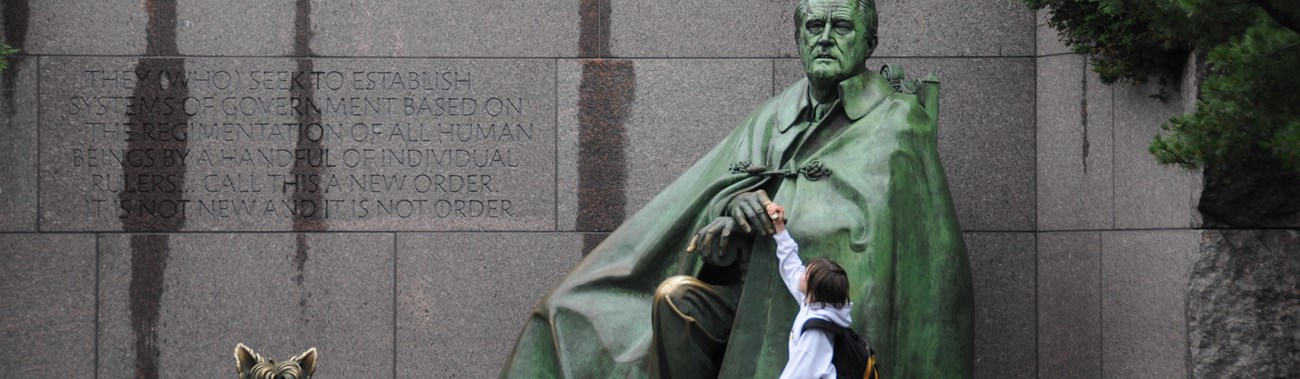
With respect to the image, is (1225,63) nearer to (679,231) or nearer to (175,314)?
(679,231)

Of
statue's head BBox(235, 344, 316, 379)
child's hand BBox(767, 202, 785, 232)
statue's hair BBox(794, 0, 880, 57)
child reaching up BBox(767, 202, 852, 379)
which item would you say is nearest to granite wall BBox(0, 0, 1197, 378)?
statue's hair BBox(794, 0, 880, 57)

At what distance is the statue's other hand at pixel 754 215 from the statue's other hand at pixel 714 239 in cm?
6

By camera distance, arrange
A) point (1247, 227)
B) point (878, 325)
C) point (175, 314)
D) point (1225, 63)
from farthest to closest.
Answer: point (175, 314)
point (1247, 227)
point (878, 325)
point (1225, 63)

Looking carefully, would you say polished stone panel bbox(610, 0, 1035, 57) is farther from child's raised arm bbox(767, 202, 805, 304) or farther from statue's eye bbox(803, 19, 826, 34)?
child's raised arm bbox(767, 202, 805, 304)

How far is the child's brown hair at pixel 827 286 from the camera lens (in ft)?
24.3

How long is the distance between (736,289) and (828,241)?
498 millimetres

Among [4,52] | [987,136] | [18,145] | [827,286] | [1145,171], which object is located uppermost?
[4,52]

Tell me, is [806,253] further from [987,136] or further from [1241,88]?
[987,136]

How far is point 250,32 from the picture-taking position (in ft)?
38.0

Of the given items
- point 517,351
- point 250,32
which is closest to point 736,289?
point 517,351

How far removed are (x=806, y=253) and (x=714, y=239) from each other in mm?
422

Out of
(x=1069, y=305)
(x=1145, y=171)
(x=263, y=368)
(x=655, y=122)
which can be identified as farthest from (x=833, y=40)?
(x=263, y=368)

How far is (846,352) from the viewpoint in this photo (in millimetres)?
7508

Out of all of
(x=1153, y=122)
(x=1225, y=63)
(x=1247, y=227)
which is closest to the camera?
(x=1225, y=63)
